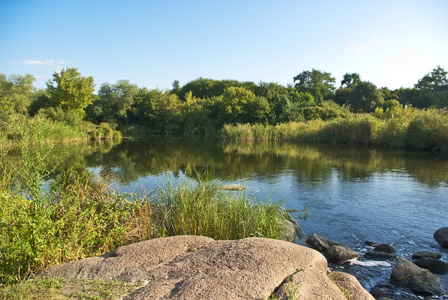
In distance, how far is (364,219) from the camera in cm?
832

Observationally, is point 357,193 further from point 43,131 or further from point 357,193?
point 43,131

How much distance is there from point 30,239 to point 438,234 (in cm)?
787

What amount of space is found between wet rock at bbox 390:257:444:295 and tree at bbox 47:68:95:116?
139 feet

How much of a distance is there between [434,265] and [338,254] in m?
1.61

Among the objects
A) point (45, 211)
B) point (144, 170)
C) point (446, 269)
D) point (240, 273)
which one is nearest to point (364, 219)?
point (446, 269)

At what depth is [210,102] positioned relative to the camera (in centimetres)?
5781

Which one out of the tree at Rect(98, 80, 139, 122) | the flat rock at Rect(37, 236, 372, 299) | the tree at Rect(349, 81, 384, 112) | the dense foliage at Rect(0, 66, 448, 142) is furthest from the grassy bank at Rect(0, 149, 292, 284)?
the tree at Rect(349, 81, 384, 112)

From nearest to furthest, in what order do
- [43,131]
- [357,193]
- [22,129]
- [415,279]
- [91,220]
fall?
[91,220], [415,279], [357,193], [22,129], [43,131]

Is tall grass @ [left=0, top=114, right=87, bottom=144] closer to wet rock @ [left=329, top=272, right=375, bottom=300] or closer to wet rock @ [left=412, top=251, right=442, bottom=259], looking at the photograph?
wet rock @ [left=329, top=272, right=375, bottom=300]

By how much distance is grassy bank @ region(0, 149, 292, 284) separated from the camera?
359 cm

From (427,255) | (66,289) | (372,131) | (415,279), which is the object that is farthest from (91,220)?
(372,131)

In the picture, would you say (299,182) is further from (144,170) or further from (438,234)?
(144,170)

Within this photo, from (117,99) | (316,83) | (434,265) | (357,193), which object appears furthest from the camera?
(316,83)

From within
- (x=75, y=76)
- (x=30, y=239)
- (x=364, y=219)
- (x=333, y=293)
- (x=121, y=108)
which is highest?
(x=75, y=76)
